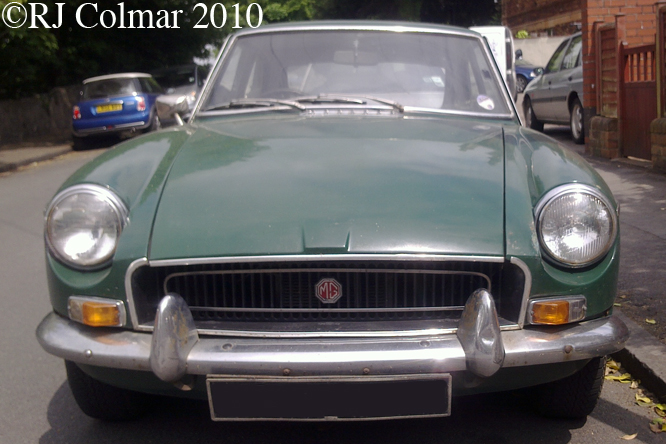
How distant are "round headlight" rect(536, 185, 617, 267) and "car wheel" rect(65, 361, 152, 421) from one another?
5.62 ft

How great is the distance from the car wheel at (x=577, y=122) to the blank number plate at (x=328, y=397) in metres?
10.9

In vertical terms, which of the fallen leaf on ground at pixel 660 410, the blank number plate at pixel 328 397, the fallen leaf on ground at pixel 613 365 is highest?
the blank number plate at pixel 328 397

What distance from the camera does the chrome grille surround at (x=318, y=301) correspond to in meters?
2.71

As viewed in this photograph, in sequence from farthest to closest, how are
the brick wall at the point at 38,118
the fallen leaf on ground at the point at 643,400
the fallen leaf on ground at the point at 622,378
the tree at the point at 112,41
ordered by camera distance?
the tree at the point at 112,41 < the brick wall at the point at 38,118 < the fallen leaf on ground at the point at 622,378 < the fallen leaf on ground at the point at 643,400

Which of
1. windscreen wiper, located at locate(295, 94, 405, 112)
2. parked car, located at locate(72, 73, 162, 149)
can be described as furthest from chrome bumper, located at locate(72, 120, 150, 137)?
windscreen wiper, located at locate(295, 94, 405, 112)

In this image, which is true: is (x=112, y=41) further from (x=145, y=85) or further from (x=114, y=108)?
(x=114, y=108)

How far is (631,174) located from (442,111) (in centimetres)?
609

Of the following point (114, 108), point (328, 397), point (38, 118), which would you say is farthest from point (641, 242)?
point (38, 118)

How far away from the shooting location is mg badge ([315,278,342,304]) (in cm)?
274

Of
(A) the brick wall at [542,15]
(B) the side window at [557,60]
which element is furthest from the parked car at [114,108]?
(A) the brick wall at [542,15]

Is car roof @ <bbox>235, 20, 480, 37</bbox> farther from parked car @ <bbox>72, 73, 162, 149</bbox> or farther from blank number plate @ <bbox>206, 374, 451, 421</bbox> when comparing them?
parked car @ <bbox>72, 73, 162, 149</bbox>

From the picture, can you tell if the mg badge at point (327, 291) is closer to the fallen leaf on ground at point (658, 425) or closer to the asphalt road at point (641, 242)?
the fallen leaf on ground at point (658, 425)

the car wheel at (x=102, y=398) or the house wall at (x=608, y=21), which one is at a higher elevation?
the house wall at (x=608, y=21)

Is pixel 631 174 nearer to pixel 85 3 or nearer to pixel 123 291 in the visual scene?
pixel 123 291
